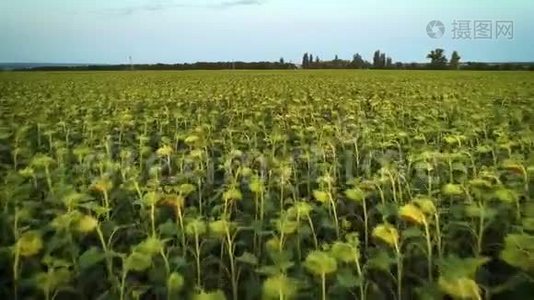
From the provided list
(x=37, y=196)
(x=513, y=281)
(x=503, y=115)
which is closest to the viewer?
(x=513, y=281)

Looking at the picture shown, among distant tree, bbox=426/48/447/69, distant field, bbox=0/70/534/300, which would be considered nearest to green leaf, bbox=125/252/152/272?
distant field, bbox=0/70/534/300

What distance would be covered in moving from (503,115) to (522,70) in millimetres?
15629

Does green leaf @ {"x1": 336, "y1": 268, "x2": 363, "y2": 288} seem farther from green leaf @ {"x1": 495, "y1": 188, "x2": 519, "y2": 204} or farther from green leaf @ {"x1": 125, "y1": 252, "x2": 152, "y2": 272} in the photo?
green leaf @ {"x1": 495, "y1": 188, "x2": 519, "y2": 204}

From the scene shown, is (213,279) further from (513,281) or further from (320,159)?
(320,159)

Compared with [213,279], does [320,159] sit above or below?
above

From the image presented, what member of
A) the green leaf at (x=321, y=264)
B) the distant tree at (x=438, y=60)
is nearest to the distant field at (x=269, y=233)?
the green leaf at (x=321, y=264)

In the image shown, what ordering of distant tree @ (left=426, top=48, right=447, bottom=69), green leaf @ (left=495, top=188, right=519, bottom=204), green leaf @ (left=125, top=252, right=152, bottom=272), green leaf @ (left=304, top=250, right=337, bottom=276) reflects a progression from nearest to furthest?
green leaf @ (left=304, top=250, right=337, bottom=276) < green leaf @ (left=125, top=252, right=152, bottom=272) < green leaf @ (left=495, top=188, right=519, bottom=204) < distant tree @ (left=426, top=48, right=447, bottom=69)

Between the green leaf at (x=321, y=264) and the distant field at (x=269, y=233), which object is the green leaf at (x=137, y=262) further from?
the green leaf at (x=321, y=264)

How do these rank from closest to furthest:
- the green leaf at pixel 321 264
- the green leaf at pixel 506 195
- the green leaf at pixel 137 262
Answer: the green leaf at pixel 321 264 → the green leaf at pixel 137 262 → the green leaf at pixel 506 195

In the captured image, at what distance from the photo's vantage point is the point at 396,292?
6.91 ft

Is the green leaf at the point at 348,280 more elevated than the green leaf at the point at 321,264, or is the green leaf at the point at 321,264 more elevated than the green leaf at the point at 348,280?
the green leaf at the point at 321,264

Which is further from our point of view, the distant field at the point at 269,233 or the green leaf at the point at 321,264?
the distant field at the point at 269,233

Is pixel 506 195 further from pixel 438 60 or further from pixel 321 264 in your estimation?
pixel 438 60

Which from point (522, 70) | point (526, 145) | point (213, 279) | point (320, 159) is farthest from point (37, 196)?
point (522, 70)
